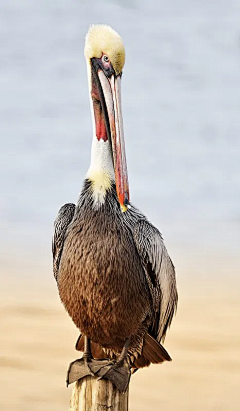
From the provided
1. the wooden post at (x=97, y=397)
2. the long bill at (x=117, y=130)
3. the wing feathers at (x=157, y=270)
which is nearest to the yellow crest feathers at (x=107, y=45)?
the long bill at (x=117, y=130)

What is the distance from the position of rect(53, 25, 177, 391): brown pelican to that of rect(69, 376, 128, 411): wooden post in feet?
0.19

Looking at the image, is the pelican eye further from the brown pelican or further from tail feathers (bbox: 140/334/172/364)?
tail feathers (bbox: 140/334/172/364)

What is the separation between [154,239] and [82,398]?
4.26 ft

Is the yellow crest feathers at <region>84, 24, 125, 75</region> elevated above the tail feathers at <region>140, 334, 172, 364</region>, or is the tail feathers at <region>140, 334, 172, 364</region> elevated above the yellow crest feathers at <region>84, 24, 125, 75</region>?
the yellow crest feathers at <region>84, 24, 125, 75</region>

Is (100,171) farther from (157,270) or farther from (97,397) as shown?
(97,397)

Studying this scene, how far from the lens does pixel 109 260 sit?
4.90 m

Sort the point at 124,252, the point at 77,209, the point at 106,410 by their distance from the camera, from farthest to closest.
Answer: the point at 77,209, the point at 124,252, the point at 106,410

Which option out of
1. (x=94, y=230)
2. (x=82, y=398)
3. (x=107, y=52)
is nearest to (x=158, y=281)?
(x=94, y=230)

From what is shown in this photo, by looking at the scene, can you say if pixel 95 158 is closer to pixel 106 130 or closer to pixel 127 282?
pixel 106 130

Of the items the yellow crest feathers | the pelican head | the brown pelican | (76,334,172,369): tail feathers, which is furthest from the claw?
the yellow crest feathers

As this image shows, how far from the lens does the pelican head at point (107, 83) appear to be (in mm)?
5145

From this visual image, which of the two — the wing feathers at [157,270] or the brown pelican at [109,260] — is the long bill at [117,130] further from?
the wing feathers at [157,270]

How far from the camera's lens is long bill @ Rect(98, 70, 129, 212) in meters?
4.94

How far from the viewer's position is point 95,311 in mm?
4914
